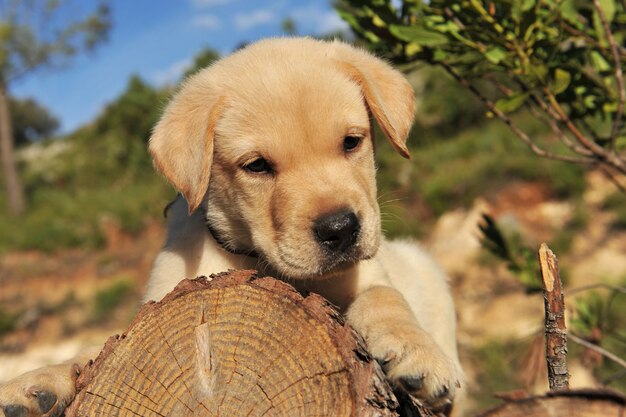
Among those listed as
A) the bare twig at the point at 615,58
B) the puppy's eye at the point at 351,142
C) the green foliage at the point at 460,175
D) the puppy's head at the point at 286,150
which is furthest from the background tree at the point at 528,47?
the green foliage at the point at 460,175

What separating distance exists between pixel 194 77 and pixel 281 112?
0.72 m

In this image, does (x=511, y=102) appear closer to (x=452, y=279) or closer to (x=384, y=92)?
(x=384, y=92)

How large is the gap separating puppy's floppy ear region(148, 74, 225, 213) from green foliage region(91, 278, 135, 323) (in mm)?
7967

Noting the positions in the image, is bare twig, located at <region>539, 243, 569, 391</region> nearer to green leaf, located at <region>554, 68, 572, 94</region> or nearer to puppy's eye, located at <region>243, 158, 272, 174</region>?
green leaf, located at <region>554, 68, 572, 94</region>

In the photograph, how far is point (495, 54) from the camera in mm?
3297

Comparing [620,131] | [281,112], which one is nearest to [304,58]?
[281,112]

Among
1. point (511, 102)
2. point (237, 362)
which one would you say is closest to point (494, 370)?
point (511, 102)

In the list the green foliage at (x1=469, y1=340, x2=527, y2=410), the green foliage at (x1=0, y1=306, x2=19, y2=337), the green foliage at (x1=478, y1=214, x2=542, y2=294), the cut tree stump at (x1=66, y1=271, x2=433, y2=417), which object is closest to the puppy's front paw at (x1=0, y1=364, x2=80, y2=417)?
the cut tree stump at (x1=66, y1=271, x2=433, y2=417)

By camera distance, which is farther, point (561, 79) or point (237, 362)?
point (561, 79)

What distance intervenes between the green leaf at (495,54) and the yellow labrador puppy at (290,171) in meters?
0.44

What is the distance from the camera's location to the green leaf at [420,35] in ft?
11.1

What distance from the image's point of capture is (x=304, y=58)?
334 centimetres

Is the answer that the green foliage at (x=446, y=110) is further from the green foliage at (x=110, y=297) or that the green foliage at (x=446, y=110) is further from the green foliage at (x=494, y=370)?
the green foliage at (x=110, y=297)

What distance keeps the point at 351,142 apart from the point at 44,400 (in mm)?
1695
